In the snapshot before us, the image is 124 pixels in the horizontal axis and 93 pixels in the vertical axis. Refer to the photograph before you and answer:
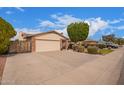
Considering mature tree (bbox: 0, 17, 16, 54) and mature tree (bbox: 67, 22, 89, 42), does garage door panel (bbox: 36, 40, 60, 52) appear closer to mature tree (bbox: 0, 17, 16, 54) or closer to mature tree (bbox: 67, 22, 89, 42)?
mature tree (bbox: 67, 22, 89, 42)

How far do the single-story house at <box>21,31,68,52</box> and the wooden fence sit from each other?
630 mm

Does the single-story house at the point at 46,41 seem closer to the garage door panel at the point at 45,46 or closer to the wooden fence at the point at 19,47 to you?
the garage door panel at the point at 45,46

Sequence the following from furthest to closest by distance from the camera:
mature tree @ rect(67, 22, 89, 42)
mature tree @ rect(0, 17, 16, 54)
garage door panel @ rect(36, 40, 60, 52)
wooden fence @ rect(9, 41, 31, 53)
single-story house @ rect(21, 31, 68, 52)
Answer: mature tree @ rect(67, 22, 89, 42) → garage door panel @ rect(36, 40, 60, 52) → single-story house @ rect(21, 31, 68, 52) → wooden fence @ rect(9, 41, 31, 53) → mature tree @ rect(0, 17, 16, 54)

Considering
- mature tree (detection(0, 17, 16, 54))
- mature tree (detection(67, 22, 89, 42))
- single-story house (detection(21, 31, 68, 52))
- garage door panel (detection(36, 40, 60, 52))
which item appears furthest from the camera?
mature tree (detection(67, 22, 89, 42))

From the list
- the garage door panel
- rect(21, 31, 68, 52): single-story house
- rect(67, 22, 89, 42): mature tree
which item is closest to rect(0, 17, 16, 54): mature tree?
rect(21, 31, 68, 52): single-story house

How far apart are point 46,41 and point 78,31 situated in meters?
10.9

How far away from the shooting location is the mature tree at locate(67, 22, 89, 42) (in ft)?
128

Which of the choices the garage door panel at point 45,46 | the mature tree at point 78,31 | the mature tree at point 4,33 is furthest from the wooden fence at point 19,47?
the mature tree at point 78,31

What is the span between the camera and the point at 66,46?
119ft

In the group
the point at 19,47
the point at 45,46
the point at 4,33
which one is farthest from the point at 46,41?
the point at 4,33

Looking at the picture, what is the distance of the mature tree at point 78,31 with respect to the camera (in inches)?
1533

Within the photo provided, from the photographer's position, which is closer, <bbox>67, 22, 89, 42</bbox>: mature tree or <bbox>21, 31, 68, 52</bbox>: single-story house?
<bbox>21, 31, 68, 52</bbox>: single-story house

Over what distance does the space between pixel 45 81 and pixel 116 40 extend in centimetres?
6378

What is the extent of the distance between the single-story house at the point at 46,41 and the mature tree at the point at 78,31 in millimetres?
4766
